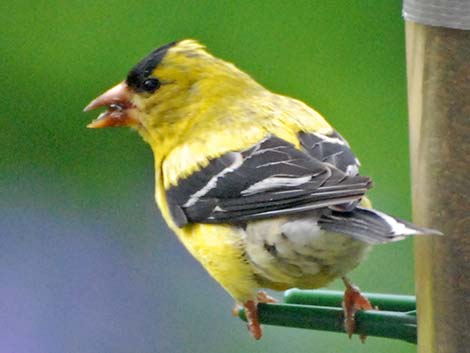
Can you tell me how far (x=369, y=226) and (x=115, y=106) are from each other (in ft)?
4.80

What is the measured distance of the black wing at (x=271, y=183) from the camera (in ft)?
12.5

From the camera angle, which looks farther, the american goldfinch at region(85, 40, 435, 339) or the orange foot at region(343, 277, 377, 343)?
the orange foot at region(343, 277, 377, 343)

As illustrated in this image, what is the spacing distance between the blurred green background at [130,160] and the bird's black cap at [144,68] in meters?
0.22

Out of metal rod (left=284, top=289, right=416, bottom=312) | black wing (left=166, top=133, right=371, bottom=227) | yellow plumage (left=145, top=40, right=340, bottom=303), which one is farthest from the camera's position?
yellow plumage (left=145, top=40, right=340, bottom=303)

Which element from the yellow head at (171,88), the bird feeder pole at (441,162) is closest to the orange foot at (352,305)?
the bird feeder pole at (441,162)

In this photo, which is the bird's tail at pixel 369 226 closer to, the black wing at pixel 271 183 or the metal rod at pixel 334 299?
the black wing at pixel 271 183

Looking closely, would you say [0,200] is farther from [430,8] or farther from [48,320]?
[430,8]

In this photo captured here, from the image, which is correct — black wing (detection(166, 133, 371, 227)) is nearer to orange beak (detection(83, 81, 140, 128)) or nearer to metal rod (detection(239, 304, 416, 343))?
metal rod (detection(239, 304, 416, 343))

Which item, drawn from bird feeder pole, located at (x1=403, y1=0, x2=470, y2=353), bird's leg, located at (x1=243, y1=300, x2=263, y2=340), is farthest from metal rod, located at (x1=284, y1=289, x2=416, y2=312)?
bird feeder pole, located at (x1=403, y1=0, x2=470, y2=353)

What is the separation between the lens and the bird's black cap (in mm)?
4828

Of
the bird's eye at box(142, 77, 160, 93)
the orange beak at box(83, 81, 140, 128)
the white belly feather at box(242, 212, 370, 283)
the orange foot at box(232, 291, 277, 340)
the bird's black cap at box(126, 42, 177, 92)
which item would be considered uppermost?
the bird's black cap at box(126, 42, 177, 92)

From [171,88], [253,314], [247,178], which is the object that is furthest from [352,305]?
[171,88]

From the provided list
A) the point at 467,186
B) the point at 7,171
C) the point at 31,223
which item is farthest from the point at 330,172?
the point at 31,223

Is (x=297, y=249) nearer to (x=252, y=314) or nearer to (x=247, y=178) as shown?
(x=247, y=178)
